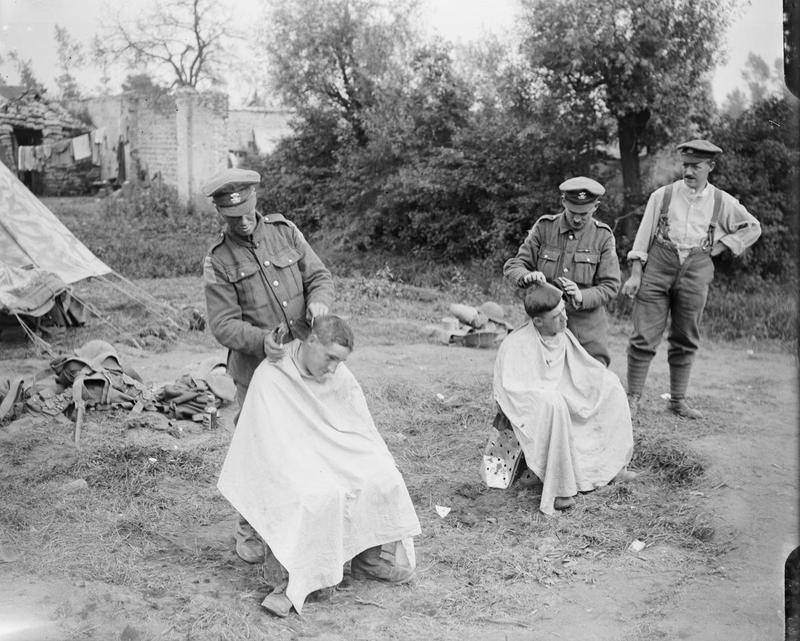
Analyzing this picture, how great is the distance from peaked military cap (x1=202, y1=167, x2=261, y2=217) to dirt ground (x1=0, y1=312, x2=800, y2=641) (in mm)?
1745

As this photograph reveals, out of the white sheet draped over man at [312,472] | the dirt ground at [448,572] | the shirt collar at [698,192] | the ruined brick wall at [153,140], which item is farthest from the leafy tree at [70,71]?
the white sheet draped over man at [312,472]

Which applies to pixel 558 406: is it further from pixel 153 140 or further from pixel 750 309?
pixel 153 140

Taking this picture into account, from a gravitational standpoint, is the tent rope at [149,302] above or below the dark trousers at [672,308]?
below

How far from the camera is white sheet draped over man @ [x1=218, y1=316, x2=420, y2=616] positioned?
3.48m

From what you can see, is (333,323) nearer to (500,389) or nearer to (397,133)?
(500,389)

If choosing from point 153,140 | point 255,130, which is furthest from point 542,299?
point 255,130

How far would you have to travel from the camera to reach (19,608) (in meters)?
3.50

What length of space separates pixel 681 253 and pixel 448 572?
10.9 ft

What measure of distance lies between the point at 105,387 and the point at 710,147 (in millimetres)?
4950

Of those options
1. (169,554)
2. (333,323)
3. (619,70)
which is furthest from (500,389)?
(619,70)

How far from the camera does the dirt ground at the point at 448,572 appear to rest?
11.4 feet

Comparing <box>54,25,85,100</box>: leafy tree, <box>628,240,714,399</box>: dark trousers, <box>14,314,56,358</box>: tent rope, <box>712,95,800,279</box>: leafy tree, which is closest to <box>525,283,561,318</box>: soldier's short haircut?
<box>628,240,714,399</box>: dark trousers

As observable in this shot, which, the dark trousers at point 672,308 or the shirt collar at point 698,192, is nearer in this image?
the shirt collar at point 698,192

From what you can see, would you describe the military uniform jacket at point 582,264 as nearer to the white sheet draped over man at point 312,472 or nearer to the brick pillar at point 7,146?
the white sheet draped over man at point 312,472
